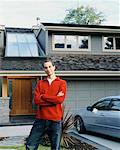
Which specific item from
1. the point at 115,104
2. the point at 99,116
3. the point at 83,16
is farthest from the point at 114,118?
the point at 83,16

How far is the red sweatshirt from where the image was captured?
468cm

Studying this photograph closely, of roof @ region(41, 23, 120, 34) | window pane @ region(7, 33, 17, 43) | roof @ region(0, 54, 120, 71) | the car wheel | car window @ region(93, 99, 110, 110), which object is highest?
roof @ region(41, 23, 120, 34)

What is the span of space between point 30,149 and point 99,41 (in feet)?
45.2

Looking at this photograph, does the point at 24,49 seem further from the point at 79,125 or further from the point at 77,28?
the point at 79,125

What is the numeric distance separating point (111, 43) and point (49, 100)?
14080mm

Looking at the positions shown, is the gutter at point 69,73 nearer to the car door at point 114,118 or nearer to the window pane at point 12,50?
the window pane at point 12,50

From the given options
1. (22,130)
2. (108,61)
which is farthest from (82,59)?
(22,130)

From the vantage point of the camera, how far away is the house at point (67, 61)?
14.4 m

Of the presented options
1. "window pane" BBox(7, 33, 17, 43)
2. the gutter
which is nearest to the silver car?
the gutter

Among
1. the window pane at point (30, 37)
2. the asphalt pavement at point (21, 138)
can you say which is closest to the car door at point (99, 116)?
the asphalt pavement at point (21, 138)

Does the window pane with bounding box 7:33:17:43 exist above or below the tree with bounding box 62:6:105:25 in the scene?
below

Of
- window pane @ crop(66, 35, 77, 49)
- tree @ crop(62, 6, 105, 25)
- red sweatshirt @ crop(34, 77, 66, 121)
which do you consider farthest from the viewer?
tree @ crop(62, 6, 105, 25)

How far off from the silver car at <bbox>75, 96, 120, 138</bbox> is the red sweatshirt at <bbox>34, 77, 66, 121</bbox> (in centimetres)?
425

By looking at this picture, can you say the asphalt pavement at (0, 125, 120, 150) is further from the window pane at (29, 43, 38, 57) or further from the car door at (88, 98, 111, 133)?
the window pane at (29, 43, 38, 57)
